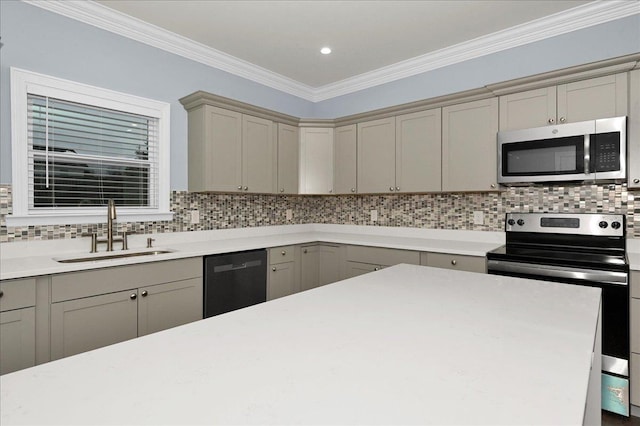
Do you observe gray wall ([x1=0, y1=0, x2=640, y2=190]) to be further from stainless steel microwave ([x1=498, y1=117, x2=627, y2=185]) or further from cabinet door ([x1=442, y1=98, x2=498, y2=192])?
stainless steel microwave ([x1=498, y1=117, x2=627, y2=185])

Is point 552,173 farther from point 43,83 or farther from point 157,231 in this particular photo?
point 43,83

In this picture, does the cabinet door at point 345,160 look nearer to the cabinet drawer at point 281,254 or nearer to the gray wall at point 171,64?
the gray wall at point 171,64

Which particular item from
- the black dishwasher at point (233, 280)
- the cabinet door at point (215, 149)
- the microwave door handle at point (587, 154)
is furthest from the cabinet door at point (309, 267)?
the microwave door handle at point (587, 154)

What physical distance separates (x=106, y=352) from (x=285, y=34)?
2927 mm

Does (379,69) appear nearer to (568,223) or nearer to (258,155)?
(258,155)

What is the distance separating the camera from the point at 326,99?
4.51m

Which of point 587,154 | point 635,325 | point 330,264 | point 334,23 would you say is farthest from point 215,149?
point 635,325

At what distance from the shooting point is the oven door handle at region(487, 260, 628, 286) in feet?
6.97

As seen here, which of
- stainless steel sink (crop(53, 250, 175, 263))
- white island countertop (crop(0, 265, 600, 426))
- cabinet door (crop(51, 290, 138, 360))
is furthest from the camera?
stainless steel sink (crop(53, 250, 175, 263))

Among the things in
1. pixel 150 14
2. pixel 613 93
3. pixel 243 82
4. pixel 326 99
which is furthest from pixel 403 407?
pixel 326 99

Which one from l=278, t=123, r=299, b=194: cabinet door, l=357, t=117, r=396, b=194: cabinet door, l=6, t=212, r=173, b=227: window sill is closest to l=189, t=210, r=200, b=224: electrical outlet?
l=6, t=212, r=173, b=227: window sill

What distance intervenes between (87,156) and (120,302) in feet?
3.97

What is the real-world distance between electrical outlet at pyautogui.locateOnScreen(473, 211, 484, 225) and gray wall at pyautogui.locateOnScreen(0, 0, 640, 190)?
118 cm

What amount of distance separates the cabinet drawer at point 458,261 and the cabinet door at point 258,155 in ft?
5.66
